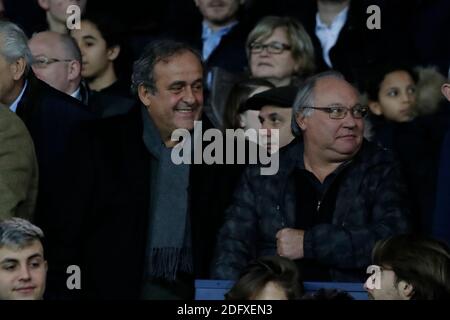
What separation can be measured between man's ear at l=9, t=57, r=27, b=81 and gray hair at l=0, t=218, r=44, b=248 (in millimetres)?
1062

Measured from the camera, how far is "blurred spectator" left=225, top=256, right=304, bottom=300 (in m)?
7.23

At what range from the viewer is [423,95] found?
9.78m

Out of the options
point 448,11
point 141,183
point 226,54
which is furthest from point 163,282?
point 448,11

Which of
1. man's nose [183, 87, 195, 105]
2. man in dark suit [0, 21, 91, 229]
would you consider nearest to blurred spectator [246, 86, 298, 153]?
man's nose [183, 87, 195, 105]

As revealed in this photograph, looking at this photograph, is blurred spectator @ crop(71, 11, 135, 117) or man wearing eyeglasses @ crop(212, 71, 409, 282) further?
blurred spectator @ crop(71, 11, 135, 117)

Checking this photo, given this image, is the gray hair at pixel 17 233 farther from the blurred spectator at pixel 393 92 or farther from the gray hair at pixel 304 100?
the blurred spectator at pixel 393 92

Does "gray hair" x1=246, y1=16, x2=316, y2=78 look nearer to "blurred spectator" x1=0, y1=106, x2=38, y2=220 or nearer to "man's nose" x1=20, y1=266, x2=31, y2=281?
"blurred spectator" x1=0, y1=106, x2=38, y2=220

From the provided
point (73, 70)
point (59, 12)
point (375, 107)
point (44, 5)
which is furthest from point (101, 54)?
point (375, 107)

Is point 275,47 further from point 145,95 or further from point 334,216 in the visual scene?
point 334,216

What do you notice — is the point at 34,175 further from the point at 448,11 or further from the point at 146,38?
the point at 448,11

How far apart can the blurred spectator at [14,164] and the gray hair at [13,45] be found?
0.47 m

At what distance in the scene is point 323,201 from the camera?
8.15m

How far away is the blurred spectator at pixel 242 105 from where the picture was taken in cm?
936

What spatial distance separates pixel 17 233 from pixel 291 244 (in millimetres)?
1370
